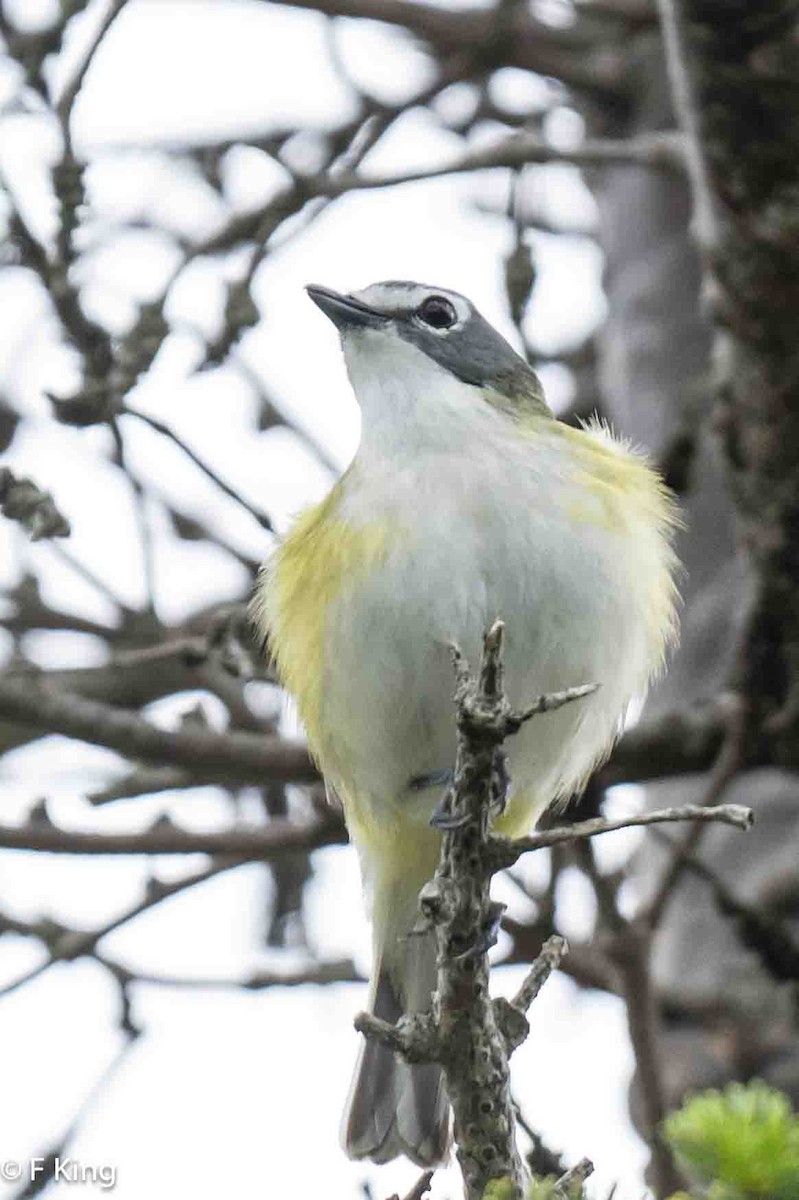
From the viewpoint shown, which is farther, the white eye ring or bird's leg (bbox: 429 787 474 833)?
the white eye ring

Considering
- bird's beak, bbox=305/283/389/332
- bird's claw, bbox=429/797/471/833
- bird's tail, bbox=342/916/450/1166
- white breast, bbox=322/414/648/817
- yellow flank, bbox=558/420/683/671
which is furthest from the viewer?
bird's beak, bbox=305/283/389/332

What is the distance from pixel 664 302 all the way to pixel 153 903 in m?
3.33

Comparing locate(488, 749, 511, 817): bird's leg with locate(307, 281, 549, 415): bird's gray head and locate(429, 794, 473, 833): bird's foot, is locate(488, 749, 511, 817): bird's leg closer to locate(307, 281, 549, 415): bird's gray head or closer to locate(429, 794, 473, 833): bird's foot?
locate(429, 794, 473, 833): bird's foot

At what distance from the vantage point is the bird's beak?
452 centimetres

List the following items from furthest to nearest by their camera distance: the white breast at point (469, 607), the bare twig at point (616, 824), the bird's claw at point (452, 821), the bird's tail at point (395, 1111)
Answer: the bird's tail at point (395, 1111) < the white breast at point (469, 607) < the bird's claw at point (452, 821) < the bare twig at point (616, 824)

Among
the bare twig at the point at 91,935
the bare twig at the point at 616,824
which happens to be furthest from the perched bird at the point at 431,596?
the bare twig at the point at 616,824

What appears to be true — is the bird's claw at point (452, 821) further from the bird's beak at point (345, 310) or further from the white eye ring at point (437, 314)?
the white eye ring at point (437, 314)

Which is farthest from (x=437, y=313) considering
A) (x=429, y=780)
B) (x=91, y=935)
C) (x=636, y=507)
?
(x=91, y=935)

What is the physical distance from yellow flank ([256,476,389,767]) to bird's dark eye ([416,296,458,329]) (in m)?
0.63

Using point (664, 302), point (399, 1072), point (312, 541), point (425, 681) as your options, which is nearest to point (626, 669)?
point (425, 681)

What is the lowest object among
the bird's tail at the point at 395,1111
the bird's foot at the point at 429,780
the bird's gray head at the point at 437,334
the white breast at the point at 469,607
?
the bird's tail at the point at 395,1111

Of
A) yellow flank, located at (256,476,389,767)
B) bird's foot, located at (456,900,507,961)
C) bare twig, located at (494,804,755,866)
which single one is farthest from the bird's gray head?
bare twig, located at (494,804,755,866)

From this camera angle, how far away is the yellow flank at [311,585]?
4078mm

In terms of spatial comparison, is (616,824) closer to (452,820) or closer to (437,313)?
(452,820)
